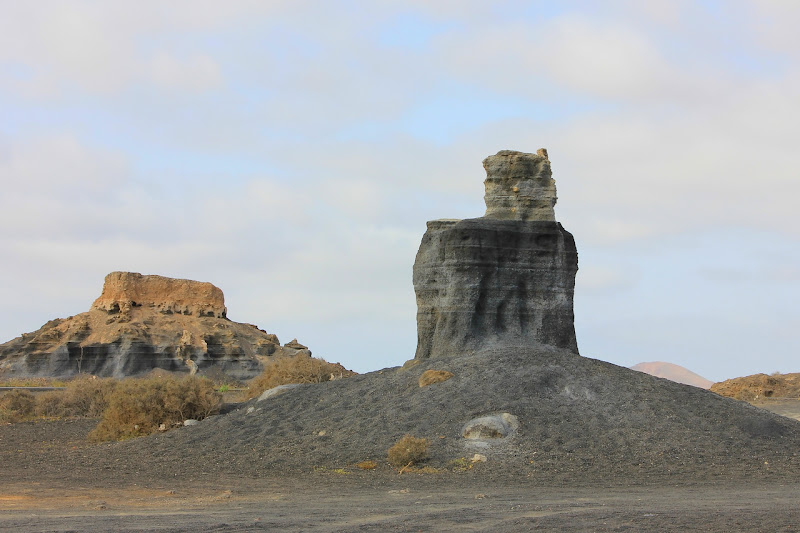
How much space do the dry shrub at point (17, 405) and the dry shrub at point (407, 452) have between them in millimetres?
17575

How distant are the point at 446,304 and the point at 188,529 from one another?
11.8 meters

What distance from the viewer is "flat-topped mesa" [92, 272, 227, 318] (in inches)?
2357

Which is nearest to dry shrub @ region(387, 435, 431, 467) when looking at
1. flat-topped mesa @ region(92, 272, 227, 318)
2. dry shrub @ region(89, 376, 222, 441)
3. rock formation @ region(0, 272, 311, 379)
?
dry shrub @ region(89, 376, 222, 441)

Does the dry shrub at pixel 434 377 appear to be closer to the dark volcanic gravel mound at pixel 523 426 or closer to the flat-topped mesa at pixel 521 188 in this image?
the dark volcanic gravel mound at pixel 523 426

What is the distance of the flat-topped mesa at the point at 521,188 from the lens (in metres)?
21.2

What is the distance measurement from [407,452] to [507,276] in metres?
6.23

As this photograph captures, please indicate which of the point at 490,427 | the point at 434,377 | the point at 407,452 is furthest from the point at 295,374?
the point at 407,452

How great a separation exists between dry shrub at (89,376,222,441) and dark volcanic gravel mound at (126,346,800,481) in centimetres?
171

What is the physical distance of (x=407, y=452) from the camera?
15594mm

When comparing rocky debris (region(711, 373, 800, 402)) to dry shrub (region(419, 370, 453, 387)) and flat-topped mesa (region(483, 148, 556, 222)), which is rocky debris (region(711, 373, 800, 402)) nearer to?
flat-topped mesa (region(483, 148, 556, 222))

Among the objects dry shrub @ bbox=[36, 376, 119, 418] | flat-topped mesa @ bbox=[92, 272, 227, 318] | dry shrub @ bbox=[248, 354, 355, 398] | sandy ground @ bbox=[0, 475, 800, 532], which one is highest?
flat-topped mesa @ bbox=[92, 272, 227, 318]

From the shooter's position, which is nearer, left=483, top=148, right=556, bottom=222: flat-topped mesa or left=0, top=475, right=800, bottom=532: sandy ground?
left=0, top=475, right=800, bottom=532: sandy ground

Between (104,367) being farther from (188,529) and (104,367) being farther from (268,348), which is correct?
(188,529)

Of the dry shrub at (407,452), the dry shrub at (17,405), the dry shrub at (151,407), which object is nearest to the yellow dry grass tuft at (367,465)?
the dry shrub at (407,452)
